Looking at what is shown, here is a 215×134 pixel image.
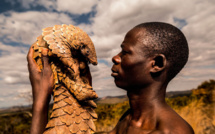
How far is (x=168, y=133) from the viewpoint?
116 cm

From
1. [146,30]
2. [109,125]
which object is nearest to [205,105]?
[109,125]

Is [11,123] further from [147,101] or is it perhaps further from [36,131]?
[147,101]

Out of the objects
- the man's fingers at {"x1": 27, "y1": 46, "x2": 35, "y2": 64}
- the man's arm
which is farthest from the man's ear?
the man's fingers at {"x1": 27, "y1": 46, "x2": 35, "y2": 64}

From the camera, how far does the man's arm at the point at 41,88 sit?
6.68 ft

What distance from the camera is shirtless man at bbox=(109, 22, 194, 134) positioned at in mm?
1358

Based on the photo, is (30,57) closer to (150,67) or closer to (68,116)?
(68,116)

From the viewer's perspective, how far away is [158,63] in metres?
1.36

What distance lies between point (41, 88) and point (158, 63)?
61.0 inches

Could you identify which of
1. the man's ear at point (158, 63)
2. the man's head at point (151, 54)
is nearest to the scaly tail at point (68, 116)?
the man's head at point (151, 54)

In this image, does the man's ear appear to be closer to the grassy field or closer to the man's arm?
the man's arm

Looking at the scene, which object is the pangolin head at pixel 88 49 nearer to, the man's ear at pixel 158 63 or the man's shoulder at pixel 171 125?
the man's ear at pixel 158 63

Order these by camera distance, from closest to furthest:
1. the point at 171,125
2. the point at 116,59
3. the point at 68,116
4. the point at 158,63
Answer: the point at 171,125 < the point at 158,63 < the point at 116,59 < the point at 68,116

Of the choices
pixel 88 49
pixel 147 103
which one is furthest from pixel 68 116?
pixel 147 103

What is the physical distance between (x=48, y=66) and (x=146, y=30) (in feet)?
4.60
